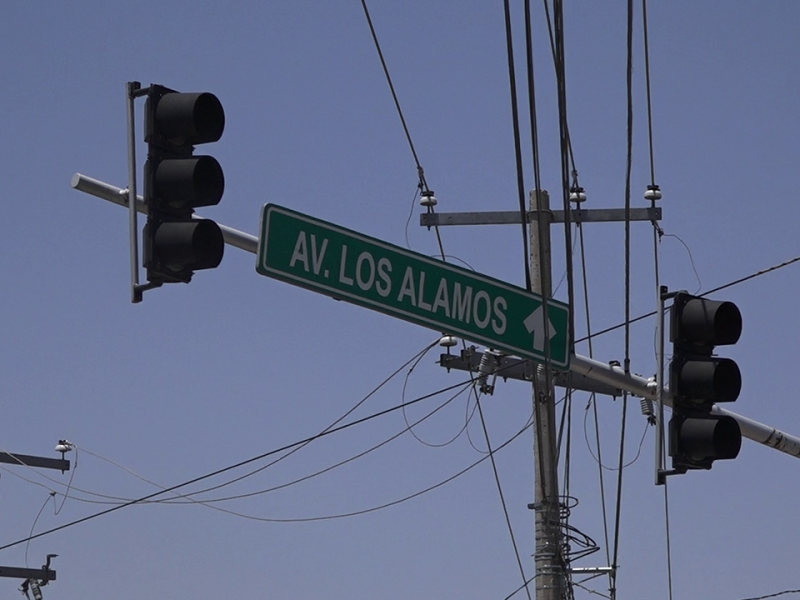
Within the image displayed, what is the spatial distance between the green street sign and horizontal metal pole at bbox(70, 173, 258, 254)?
1.34 feet

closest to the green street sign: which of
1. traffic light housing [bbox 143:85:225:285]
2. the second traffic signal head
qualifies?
traffic light housing [bbox 143:85:225:285]

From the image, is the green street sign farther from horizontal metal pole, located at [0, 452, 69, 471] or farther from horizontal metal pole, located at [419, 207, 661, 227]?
horizontal metal pole, located at [0, 452, 69, 471]

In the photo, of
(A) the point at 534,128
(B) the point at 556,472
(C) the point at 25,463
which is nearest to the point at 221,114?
(A) the point at 534,128

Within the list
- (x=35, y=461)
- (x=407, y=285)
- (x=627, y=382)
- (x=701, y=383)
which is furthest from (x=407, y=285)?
(x=35, y=461)

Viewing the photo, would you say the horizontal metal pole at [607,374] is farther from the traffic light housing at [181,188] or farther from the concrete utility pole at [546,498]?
the concrete utility pole at [546,498]

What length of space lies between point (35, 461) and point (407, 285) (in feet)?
54.5

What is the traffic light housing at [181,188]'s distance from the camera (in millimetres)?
7766

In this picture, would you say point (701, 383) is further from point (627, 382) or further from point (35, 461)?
point (35, 461)

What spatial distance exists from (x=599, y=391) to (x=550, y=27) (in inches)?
236

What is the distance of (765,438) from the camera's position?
457 inches

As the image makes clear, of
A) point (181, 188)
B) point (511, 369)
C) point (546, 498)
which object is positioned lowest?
point (181, 188)

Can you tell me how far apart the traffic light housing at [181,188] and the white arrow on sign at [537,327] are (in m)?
2.50

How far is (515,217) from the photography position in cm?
1438

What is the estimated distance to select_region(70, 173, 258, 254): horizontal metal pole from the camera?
8.55 metres
